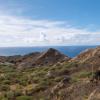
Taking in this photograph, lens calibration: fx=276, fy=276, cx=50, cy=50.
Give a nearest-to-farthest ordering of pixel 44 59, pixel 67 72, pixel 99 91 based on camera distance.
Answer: pixel 99 91 → pixel 67 72 → pixel 44 59

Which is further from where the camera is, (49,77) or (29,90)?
(49,77)

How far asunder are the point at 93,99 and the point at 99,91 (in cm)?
122

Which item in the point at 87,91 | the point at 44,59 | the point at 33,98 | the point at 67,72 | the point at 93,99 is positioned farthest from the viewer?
the point at 44,59

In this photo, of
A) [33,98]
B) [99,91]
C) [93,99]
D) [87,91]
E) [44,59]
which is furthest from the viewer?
[44,59]

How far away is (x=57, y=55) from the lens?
186ft

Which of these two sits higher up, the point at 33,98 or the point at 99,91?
the point at 99,91

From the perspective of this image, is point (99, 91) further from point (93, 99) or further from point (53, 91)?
point (53, 91)

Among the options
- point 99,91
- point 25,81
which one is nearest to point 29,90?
point 25,81

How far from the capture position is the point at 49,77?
30.6m

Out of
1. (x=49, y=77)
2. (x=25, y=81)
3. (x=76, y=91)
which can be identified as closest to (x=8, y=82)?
(x=25, y=81)

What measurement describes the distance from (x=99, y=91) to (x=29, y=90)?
869 centimetres

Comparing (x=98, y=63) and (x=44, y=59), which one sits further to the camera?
(x=44, y=59)

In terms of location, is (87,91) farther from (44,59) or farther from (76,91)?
(44,59)

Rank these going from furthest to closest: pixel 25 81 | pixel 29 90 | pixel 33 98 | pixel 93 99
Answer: pixel 25 81
pixel 29 90
pixel 33 98
pixel 93 99
